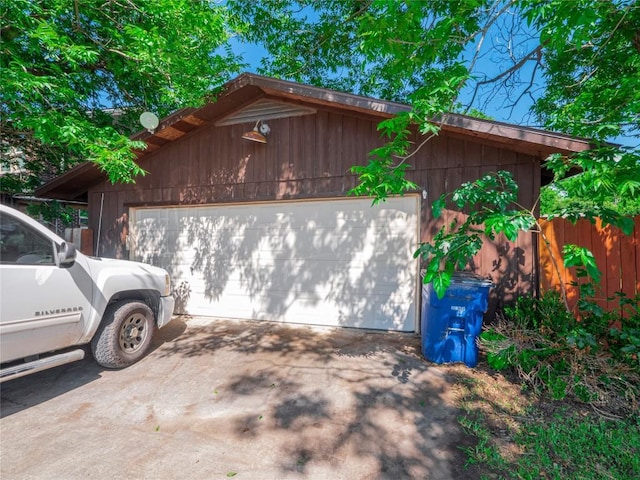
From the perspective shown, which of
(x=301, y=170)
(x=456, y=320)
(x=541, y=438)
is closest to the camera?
(x=541, y=438)

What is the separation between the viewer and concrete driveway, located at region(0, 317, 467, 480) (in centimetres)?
216

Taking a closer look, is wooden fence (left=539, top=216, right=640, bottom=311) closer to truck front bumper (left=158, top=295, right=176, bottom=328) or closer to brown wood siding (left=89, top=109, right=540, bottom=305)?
brown wood siding (left=89, top=109, right=540, bottom=305)

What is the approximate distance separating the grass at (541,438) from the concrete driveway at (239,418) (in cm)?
18

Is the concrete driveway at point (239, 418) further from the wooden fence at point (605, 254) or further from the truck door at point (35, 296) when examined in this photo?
the wooden fence at point (605, 254)

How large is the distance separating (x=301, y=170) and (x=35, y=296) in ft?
12.8

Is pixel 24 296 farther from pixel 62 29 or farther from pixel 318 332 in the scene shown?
pixel 62 29

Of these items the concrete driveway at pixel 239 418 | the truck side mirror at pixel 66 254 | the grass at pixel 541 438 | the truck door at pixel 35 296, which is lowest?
the concrete driveway at pixel 239 418

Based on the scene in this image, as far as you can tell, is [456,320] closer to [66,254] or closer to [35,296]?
[66,254]

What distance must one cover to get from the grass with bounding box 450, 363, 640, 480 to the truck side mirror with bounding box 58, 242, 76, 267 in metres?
3.83

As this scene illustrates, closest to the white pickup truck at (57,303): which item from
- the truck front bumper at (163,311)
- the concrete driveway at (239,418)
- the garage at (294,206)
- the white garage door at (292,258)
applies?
the truck front bumper at (163,311)

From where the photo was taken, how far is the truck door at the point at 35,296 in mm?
2604

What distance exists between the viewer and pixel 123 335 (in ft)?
12.1

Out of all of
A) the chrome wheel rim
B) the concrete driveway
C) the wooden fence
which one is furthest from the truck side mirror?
the wooden fence

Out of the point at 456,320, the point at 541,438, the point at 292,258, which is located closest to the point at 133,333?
the point at 292,258
